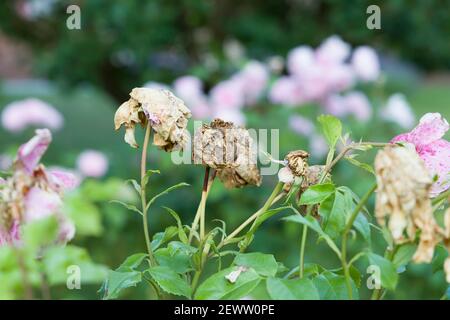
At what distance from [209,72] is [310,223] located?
334 centimetres

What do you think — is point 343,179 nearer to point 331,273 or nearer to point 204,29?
point 204,29

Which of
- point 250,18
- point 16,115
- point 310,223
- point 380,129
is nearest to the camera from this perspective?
point 310,223

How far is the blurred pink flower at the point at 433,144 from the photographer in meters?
0.59

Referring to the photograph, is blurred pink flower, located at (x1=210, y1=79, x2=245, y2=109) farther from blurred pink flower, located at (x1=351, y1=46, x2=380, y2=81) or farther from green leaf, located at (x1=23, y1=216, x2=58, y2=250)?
green leaf, located at (x1=23, y1=216, x2=58, y2=250)

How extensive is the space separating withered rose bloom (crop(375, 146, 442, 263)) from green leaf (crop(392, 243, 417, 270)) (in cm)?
2

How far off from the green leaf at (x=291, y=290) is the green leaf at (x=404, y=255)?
0.19ft

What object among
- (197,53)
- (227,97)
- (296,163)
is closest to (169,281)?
(296,163)

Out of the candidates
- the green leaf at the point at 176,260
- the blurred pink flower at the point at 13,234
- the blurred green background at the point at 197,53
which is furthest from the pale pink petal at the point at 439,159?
the blurred green background at the point at 197,53

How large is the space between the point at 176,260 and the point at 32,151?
0.18m

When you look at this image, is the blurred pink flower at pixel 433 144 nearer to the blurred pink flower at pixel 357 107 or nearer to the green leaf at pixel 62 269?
the green leaf at pixel 62 269

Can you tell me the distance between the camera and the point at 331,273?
0.59 meters

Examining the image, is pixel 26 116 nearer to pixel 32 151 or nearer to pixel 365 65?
pixel 365 65

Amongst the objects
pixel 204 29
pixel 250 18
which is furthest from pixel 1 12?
pixel 250 18

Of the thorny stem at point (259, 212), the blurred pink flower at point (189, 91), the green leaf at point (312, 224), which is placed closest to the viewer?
the green leaf at point (312, 224)
